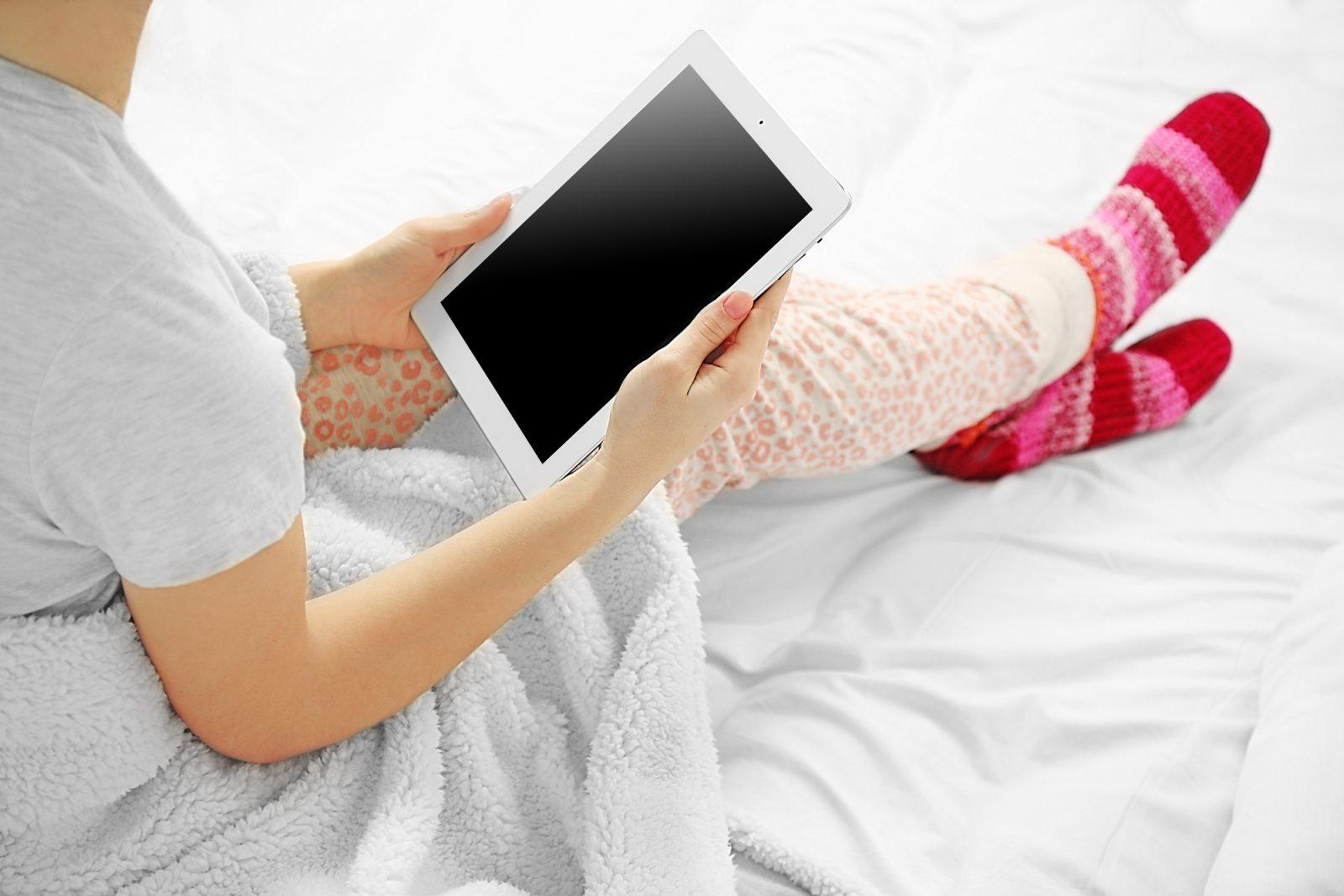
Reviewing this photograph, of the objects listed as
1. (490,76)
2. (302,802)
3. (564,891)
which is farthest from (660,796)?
(490,76)

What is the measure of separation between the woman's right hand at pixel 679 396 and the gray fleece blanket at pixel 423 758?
8 cm

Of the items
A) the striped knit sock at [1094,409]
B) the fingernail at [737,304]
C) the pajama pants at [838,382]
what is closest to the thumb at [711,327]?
the fingernail at [737,304]

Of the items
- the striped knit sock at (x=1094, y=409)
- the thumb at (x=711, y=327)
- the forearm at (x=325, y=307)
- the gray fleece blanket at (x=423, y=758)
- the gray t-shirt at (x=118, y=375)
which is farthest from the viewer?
the striped knit sock at (x=1094, y=409)

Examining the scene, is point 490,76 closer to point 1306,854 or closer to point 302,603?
point 302,603

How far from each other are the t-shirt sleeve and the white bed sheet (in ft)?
0.43

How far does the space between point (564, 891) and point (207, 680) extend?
0.25 metres

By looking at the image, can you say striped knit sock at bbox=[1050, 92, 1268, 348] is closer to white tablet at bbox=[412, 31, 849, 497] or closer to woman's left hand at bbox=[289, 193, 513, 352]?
white tablet at bbox=[412, 31, 849, 497]

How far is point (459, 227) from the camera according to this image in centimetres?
72

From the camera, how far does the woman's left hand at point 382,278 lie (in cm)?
72

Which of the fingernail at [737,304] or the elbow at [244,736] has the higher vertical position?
the fingernail at [737,304]

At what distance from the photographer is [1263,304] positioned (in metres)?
1.05

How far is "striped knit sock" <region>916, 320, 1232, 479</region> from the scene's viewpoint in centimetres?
93

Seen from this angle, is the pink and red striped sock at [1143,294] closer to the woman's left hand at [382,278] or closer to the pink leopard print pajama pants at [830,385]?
the pink leopard print pajama pants at [830,385]

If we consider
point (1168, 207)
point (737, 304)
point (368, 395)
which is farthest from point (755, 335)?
point (1168, 207)
